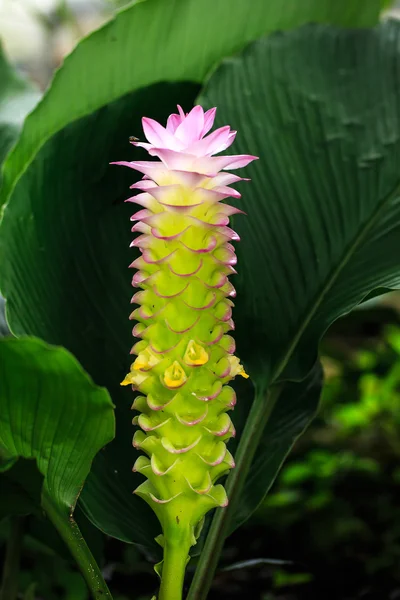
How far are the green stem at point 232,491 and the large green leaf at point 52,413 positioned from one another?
0.43ft

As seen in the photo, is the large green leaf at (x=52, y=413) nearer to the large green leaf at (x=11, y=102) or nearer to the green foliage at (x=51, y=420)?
the green foliage at (x=51, y=420)

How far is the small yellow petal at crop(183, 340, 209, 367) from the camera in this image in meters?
0.38

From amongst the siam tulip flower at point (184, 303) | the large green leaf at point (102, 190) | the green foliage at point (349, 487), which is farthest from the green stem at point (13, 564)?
the green foliage at point (349, 487)

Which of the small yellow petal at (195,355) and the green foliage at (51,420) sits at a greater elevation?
the small yellow petal at (195,355)

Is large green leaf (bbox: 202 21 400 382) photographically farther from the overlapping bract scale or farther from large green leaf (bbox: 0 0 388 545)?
Answer: the overlapping bract scale

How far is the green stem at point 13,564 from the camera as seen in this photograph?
0.63 m

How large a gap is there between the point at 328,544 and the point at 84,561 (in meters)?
0.58

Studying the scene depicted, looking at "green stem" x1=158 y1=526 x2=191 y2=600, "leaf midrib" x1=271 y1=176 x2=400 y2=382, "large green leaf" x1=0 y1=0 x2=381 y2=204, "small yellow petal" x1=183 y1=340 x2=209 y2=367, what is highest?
"large green leaf" x1=0 y1=0 x2=381 y2=204

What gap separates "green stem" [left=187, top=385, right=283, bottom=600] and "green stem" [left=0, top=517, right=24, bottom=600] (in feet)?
0.77

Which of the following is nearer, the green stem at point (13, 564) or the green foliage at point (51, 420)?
the green foliage at point (51, 420)

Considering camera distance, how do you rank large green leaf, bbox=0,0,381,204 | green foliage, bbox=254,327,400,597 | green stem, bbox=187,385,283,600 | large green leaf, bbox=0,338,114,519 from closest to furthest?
large green leaf, bbox=0,338,114,519 < green stem, bbox=187,385,283,600 < large green leaf, bbox=0,0,381,204 < green foliage, bbox=254,327,400,597

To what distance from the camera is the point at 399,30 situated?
0.70 m

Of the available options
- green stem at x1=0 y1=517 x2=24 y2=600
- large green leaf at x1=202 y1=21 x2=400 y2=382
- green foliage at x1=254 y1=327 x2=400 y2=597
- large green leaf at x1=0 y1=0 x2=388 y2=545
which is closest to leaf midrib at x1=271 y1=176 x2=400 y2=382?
large green leaf at x1=202 y1=21 x2=400 y2=382

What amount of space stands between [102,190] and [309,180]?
200mm
